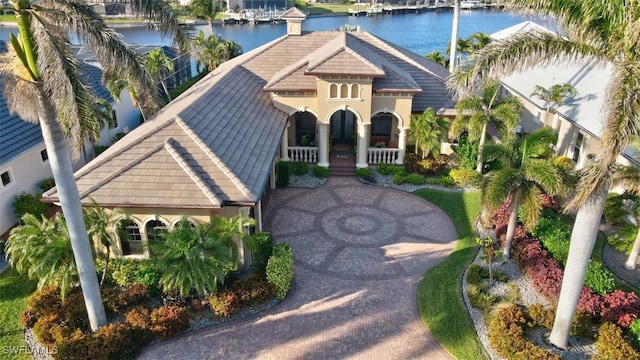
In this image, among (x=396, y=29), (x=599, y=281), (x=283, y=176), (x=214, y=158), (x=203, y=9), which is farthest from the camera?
(x=396, y=29)

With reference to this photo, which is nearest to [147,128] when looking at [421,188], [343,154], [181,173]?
[181,173]

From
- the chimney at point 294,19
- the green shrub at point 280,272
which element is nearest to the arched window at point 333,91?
the chimney at point 294,19

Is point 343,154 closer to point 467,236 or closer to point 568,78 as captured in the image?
point 467,236

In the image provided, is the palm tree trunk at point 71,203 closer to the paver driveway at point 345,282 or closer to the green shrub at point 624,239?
the paver driveway at point 345,282

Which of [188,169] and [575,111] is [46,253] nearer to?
[188,169]

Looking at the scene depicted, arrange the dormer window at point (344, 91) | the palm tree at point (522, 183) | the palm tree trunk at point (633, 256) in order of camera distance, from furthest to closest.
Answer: the dormer window at point (344, 91), the palm tree trunk at point (633, 256), the palm tree at point (522, 183)

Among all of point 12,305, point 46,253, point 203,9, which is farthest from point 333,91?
point 203,9

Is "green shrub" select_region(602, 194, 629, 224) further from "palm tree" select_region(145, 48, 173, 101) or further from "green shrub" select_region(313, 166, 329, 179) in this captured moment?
"palm tree" select_region(145, 48, 173, 101)
